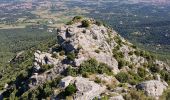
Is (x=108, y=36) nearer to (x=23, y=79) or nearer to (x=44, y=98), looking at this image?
(x=23, y=79)

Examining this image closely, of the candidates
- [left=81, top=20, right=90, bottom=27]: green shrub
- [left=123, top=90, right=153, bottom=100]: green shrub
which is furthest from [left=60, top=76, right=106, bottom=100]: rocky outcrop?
[left=81, top=20, right=90, bottom=27]: green shrub

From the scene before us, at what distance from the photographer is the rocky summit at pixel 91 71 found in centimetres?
6047

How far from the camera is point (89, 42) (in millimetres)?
79438

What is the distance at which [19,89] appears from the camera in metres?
75.3

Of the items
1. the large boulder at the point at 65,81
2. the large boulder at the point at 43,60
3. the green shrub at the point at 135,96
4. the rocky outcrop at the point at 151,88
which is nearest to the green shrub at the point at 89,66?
the large boulder at the point at 65,81

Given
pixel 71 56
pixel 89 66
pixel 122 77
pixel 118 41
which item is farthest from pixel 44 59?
pixel 118 41

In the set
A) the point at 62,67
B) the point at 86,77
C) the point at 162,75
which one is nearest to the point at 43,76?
the point at 62,67

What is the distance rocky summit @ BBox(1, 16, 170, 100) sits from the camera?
6047 cm

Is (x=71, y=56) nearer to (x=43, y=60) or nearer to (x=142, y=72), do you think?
(x=43, y=60)

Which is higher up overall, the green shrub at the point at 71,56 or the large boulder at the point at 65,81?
the green shrub at the point at 71,56

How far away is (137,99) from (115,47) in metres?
26.8

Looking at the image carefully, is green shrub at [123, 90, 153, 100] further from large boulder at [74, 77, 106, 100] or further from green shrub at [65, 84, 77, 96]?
green shrub at [65, 84, 77, 96]

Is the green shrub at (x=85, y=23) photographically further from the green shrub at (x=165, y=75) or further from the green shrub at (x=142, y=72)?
the green shrub at (x=165, y=75)

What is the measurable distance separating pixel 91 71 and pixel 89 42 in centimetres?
1179
